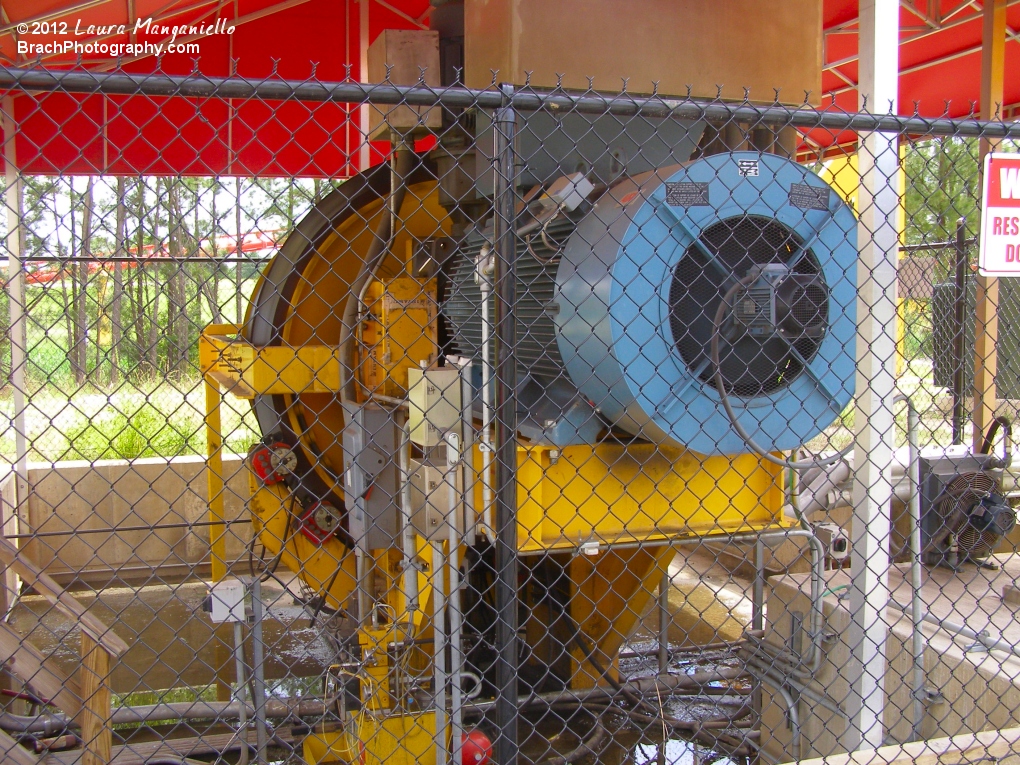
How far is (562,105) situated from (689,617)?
5.37 m

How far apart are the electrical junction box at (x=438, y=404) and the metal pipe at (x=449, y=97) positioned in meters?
0.97

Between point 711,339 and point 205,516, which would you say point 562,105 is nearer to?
point 711,339

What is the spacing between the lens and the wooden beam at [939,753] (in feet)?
8.41

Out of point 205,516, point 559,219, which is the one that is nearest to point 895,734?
point 559,219

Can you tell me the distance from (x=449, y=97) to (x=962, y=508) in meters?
3.42

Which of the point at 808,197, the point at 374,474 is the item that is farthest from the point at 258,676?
the point at 808,197

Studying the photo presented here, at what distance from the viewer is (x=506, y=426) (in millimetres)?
2123

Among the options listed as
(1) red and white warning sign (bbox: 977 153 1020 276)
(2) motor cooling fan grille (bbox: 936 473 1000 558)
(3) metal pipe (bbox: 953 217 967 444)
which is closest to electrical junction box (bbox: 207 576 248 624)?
(1) red and white warning sign (bbox: 977 153 1020 276)

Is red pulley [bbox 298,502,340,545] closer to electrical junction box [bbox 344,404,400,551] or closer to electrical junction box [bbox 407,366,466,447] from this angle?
electrical junction box [bbox 344,404,400,551]

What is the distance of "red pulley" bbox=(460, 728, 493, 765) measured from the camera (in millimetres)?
3552

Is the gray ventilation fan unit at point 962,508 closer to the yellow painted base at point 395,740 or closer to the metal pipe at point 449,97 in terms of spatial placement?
the metal pipe at point 449,97

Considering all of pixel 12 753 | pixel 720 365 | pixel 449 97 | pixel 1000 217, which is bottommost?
pixel 12 753

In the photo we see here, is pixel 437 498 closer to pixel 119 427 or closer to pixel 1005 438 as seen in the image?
pixel 1005 438

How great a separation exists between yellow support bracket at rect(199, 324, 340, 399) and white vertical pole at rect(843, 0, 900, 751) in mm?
2346
